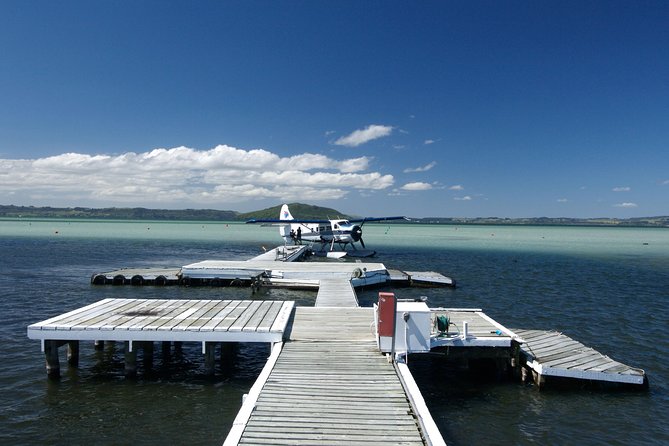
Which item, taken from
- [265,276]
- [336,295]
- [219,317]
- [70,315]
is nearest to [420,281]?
[265,276]

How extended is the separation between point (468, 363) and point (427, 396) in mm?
2566

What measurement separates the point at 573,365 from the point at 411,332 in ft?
15.5

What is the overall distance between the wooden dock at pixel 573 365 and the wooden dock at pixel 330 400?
4399 millimetres

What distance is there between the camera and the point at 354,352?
1049 cm

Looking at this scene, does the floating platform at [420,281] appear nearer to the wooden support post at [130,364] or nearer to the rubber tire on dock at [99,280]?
the rubber tire on dock at [99,280]

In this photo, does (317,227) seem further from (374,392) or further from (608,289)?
(374,392)

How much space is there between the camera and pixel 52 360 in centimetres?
1133

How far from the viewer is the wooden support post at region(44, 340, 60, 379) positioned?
441 inches

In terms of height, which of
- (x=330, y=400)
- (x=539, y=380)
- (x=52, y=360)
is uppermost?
(x=330, y=400)

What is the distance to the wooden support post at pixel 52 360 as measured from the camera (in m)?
11.2

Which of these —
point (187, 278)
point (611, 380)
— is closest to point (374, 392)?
point (611, 380)

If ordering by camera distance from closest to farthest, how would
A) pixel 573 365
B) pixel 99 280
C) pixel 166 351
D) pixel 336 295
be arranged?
pixel 573 365
pixel 166 351
pixel 336 295
pixel 99 280

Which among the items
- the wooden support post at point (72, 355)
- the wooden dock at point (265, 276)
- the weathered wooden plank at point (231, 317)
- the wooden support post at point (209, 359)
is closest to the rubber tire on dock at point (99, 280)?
the wooden dock at point (265, 276)

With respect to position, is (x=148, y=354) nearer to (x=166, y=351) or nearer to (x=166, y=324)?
(x=166, y=351)
